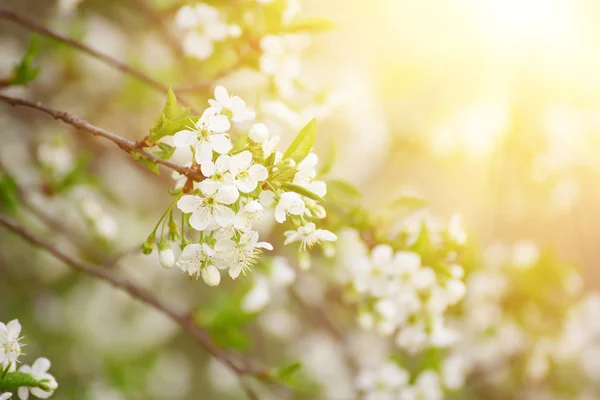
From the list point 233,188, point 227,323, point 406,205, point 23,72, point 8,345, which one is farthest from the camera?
point 227,323

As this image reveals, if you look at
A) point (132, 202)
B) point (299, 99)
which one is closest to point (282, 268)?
point (299, 99)

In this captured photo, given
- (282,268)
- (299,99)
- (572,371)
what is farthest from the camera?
(572,371)

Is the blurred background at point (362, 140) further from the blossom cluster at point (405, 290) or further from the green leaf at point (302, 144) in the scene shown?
the green leaf at point (302, 144)

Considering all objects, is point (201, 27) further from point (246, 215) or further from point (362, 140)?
point (362, 140)

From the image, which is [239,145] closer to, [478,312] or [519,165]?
[478,312]

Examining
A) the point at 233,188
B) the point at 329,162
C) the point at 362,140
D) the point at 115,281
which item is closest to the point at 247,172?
the point at 233,188

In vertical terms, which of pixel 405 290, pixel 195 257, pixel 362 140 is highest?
pixel 362 140

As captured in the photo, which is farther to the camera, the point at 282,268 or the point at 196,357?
the point at 196,357
